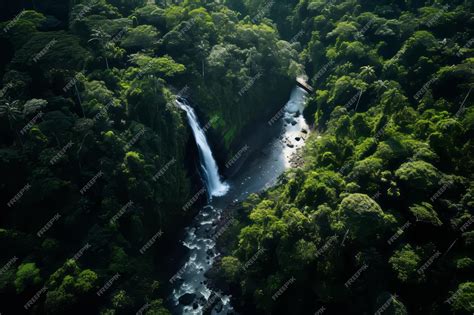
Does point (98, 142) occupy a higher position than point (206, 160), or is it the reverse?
point (98, 142)

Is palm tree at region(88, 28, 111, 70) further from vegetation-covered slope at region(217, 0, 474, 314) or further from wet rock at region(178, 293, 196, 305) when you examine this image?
wet rock at region(178, 293, 196, 305)

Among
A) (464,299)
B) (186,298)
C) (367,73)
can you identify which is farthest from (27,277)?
(367,73)

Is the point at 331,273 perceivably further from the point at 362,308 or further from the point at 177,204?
the point at 177,204

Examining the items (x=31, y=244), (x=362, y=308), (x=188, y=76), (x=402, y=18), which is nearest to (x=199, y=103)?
(x=188, y=76)

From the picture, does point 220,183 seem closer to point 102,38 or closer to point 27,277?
point 102,38

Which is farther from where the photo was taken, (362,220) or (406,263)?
(362,220)
